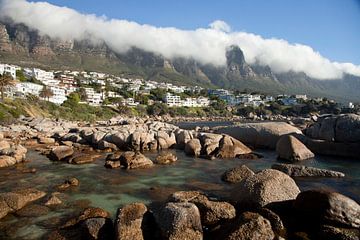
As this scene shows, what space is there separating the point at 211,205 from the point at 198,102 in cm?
13294

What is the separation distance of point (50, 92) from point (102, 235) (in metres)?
88.2

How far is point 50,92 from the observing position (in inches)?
3607

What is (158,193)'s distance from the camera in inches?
628

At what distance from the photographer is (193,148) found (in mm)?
27484

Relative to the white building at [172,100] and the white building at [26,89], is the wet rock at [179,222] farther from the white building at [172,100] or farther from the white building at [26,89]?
the white building at [172,100]

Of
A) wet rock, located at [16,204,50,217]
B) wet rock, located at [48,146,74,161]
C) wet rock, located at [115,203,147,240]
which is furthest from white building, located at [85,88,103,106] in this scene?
wet rock, located at [115,203,147,240]

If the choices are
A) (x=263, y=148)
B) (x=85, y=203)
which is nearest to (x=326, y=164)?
(x=263, y=148)

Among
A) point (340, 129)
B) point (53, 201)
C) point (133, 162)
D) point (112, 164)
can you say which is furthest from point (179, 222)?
A: point (340, 129)

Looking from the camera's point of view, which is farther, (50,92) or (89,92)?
(89,92)

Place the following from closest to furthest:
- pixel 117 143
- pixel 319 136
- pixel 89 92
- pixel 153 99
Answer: pixel 319 136 → pixel 117 143 → pixel 89 92 → pixel 153 99

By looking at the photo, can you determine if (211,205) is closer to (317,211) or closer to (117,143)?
(317,211)

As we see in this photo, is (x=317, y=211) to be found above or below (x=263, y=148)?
above

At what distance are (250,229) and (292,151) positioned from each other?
1615 centimetres

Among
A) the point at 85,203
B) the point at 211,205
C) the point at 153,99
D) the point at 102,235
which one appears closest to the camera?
the point at 102,235
